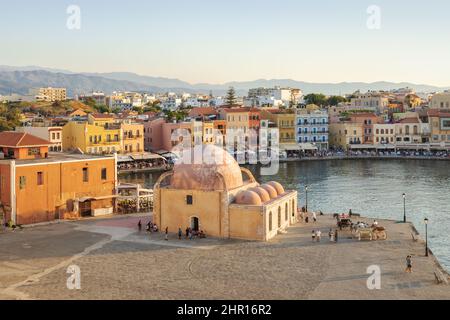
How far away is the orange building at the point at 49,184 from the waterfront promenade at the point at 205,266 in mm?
2807

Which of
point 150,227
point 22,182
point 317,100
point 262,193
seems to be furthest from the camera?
point 317,100

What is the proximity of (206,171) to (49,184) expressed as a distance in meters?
12.2

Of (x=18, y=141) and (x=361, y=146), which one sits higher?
(x=18, y=141)

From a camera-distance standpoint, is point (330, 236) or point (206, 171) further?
point (206, 171)

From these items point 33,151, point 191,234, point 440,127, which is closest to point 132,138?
point 33,151

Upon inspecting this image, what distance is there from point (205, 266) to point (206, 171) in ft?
28.2

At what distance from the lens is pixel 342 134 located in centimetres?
11062

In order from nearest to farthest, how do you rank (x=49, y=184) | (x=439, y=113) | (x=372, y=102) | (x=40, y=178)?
(x=40, y=178)
(x=49, y=184)
(x=439, y=113)
(x=372, y=102)

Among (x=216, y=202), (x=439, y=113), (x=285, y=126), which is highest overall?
(x=439, y=113)

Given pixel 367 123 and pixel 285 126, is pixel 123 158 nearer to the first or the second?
pixel 285 126

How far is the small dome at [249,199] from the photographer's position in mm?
36031

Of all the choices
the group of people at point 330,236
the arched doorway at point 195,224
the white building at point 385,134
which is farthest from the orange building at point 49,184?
the white building at point 385,134

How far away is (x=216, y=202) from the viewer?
3628cm
